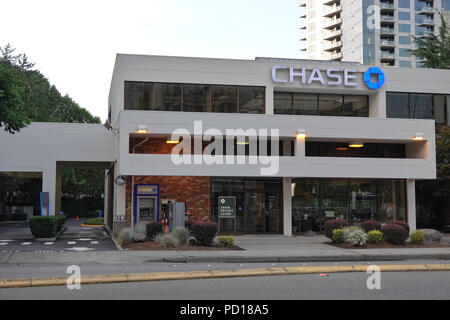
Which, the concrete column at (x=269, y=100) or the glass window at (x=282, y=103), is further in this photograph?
the glass window at (x=282, y=103)

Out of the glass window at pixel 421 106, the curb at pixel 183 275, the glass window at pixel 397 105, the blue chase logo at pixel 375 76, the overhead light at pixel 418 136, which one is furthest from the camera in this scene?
the glass window at pixel 421 106

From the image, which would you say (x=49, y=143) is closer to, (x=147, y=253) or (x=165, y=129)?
(x=165, y=129)

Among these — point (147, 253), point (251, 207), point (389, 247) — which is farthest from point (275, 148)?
point (147, 253)

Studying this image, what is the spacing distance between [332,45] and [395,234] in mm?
89309

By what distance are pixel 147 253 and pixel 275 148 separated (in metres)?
11.3

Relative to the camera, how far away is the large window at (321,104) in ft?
96.0

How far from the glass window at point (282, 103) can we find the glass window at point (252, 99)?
1034 mm

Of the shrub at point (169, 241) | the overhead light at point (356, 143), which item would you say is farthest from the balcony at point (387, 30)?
the shrub at point (169, 241)

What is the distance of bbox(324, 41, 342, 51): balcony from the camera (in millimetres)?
104625

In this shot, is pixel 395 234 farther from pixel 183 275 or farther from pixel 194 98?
pixel 194 98

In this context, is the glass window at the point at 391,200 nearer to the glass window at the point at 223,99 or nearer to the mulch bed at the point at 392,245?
the mulch bed at the point at 392,245

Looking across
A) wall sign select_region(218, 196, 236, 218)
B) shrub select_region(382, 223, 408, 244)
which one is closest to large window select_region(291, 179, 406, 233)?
wall sign select_region(218, 196, 236, 218)

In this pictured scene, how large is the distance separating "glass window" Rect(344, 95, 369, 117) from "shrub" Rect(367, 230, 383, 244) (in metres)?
10.0
